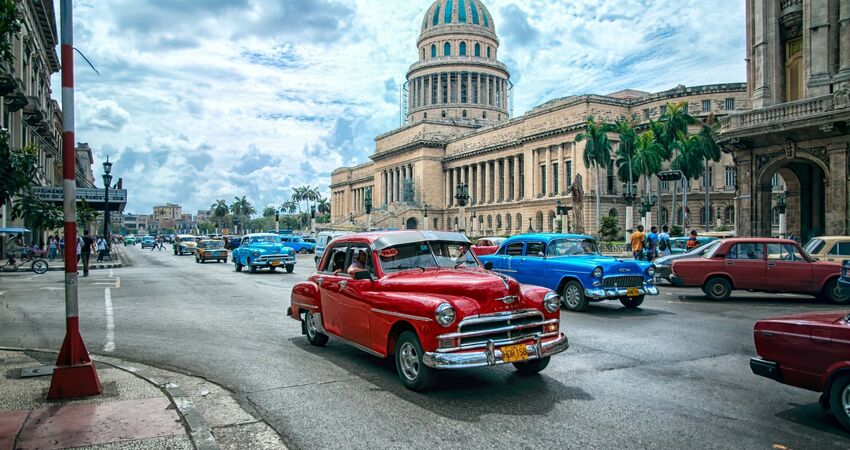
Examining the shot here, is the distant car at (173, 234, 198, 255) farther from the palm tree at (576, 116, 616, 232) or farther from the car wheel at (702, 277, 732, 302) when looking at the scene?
the car wheel at (702, 277, 732, 302)

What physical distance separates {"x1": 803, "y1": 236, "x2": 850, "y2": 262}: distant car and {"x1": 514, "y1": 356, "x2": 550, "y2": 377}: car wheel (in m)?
13.2

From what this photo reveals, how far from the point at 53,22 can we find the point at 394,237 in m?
51.2

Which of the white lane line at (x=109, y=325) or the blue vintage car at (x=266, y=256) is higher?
the blue vintage car at (x=266, y=256)

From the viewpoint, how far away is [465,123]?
98.7 meters

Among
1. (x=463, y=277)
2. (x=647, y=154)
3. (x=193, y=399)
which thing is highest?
(x=647, y=154)

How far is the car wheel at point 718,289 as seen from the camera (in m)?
15.4

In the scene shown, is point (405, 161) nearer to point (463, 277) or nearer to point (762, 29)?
point (762, 29)

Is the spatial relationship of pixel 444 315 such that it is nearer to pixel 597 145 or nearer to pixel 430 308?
pixel 430 308

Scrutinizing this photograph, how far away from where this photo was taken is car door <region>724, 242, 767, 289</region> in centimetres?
1505

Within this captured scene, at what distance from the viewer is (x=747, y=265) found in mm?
15188

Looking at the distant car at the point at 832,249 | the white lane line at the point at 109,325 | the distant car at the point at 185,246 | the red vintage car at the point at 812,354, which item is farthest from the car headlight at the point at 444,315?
the distant car at the point at 185,246

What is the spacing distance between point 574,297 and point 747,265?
5174 mm

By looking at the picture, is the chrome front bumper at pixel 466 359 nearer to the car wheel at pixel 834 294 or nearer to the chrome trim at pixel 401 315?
the chrome trim at pixel 401 315

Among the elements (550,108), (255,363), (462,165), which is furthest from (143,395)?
(462,165)
